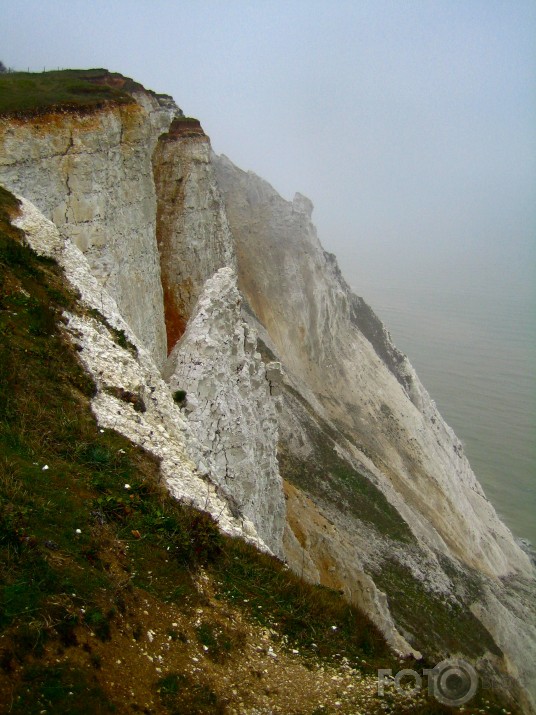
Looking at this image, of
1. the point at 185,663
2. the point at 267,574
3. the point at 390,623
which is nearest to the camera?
the point at 185,663

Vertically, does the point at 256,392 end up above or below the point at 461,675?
above

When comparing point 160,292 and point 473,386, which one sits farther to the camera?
point 473,386

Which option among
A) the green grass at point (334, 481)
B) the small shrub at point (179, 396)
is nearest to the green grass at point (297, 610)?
the small shrub at point (179, 396)

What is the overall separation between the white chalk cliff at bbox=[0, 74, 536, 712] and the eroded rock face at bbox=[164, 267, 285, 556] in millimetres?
70

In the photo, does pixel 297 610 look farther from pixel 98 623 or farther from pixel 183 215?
pixel 183 215

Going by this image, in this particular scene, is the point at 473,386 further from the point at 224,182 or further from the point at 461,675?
the point at 461,675

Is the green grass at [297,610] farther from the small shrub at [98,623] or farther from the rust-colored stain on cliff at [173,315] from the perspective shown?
the rust-colored stain on cliff at [173,315]

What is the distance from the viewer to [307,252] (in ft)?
131

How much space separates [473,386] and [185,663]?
76.8 meters

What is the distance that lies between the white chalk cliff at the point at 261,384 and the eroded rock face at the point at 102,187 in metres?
0.07

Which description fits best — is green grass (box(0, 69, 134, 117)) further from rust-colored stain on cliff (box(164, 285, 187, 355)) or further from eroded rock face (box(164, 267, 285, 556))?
rust-colored stain on cliff (box(164, 285, 187, 355))

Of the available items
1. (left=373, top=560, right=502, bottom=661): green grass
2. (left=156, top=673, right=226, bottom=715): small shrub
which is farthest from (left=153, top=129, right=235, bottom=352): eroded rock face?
(left=156, top=673, right=226, bottom=715): small shrub

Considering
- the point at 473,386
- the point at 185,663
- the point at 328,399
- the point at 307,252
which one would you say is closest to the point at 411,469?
the point at 328,399

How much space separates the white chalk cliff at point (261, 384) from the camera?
12.2m
